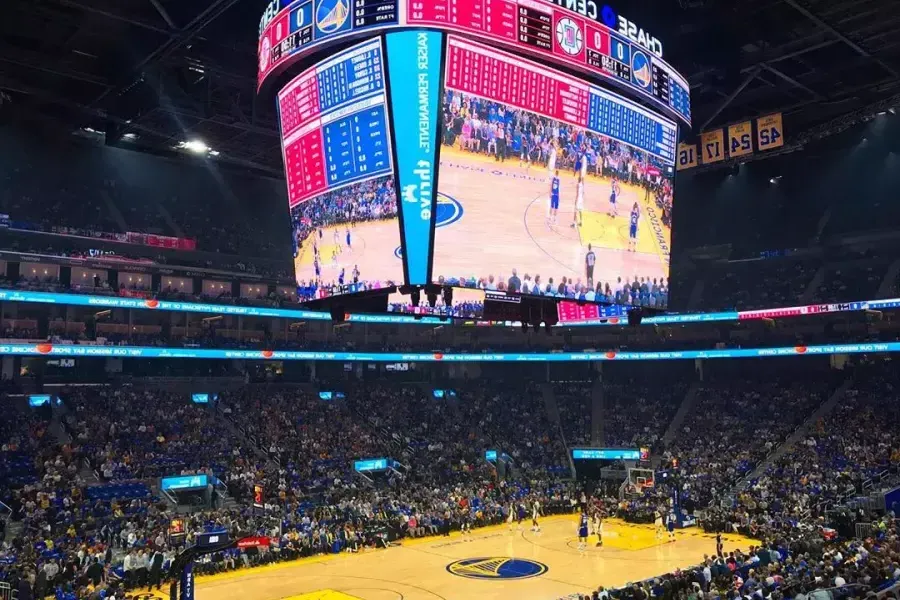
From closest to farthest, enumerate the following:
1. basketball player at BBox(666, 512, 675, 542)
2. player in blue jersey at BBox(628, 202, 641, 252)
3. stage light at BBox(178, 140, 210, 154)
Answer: player in blue jersey at BBox(628, 202, 641, 252), basketball player at BBox(666, 512, 675, 542), stage light at BBox(178, 140, 210, 154)

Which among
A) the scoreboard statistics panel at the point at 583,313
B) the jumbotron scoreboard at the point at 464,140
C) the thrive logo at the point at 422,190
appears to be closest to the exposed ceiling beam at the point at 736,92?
the jumbotron scoreboard at the point at 464,140

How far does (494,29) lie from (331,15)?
310 cm

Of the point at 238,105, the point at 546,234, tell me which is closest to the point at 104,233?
the point at 238,105

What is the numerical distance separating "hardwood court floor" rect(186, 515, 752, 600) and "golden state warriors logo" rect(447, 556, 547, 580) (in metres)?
0.03

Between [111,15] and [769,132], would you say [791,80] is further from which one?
[111,15]

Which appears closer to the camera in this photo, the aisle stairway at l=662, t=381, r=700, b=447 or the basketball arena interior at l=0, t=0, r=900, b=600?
the basketball arena interior at l=0, t=0, r=900, b=600

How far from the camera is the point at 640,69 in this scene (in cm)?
1680

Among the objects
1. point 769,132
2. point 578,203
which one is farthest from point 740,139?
point 578,203

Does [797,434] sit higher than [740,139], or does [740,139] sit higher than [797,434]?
[740,139]

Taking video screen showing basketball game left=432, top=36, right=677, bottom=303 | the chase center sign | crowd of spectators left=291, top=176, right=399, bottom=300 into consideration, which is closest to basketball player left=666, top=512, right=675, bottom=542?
video screen showing basketball game left=432, top=36, right=677, bottom=303

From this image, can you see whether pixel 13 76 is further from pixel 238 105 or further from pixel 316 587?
pixel 316 587

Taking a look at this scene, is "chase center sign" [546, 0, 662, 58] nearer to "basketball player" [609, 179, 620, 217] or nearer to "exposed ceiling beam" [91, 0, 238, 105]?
"basketball player" [609, 179, 620, 217]

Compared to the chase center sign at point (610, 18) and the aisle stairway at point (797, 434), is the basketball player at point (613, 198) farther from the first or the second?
the aisle stairway at point (797, 434)

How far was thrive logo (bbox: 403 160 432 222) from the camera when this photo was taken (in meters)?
14.0
